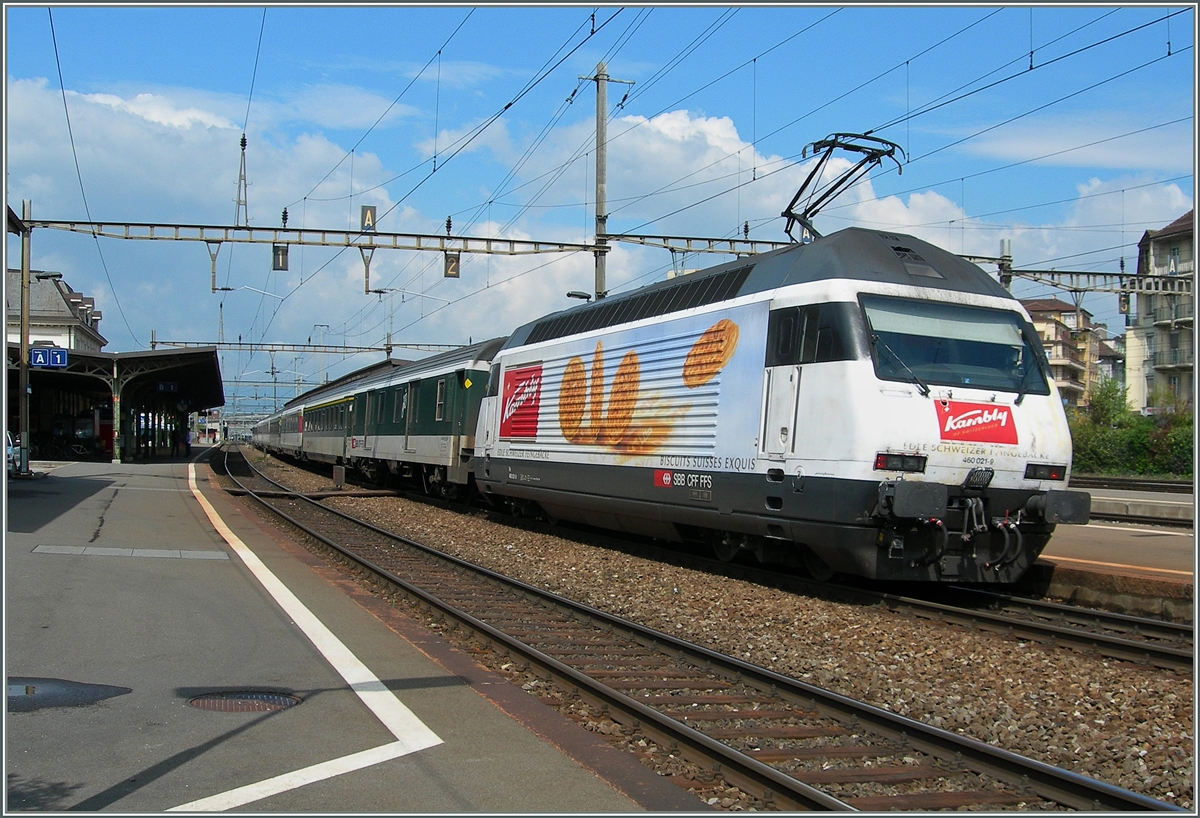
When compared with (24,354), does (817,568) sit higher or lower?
lower

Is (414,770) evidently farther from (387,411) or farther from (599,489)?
(387,411)

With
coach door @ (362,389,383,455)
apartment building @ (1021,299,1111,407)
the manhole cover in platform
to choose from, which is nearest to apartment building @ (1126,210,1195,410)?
apartment building @ (1021,299,1111,407)

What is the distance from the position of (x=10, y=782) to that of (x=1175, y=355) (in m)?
60.8

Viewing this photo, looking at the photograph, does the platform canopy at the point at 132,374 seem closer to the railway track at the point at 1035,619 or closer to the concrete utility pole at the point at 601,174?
the concrete utility pole at the point at 601,174

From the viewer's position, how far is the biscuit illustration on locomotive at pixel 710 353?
11285 millimetres

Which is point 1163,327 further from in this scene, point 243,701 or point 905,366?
point 243,701

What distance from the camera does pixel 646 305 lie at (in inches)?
534

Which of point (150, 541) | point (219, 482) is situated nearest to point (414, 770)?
point (150, 541)

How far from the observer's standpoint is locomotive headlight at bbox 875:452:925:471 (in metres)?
9.23

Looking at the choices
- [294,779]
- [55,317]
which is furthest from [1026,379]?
[55,317]

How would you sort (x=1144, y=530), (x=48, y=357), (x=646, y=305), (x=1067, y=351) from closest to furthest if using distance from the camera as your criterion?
1. (x=646, y=305)
2. (x=1144, y=530)
3. (x=48, y=357)
4. (x=1067, y=351)

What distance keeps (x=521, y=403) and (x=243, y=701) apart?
10.8 meters

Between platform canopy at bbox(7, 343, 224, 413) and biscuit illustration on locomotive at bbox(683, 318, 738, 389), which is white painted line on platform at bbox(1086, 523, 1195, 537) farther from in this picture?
platform canopy at bbox(7, 343, 224, 413)

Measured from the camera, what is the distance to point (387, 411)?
27312mm
